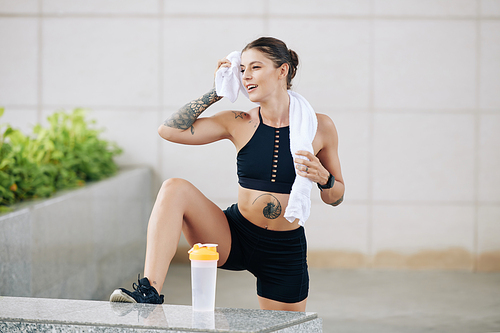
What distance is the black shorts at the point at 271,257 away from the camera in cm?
210

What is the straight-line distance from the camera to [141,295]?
1778 mm

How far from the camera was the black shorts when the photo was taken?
82.7 inches

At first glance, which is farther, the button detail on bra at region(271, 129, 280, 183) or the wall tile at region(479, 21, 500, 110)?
the wall tile at region(479, 21, 500, 110)

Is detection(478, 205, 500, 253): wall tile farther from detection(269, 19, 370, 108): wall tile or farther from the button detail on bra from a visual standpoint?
the button detail on bra

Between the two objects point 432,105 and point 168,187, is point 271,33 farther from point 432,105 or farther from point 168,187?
point 168,187

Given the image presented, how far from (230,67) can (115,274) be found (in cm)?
239

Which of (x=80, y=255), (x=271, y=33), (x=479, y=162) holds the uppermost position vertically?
(x=271, y=33)

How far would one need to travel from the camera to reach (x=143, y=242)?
4750 millimetres

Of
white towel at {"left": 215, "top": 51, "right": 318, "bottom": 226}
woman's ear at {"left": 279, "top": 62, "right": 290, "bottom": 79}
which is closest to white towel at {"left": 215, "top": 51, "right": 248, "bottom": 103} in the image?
white towel at {"left": 215, "top": 51, "right": 318, "bottom": 226}

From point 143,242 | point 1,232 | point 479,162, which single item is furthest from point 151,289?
point 479,162

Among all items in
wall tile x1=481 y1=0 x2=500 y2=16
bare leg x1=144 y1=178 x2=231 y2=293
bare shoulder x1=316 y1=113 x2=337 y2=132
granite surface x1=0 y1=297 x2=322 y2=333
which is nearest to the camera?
granite surface x1=0 y1=297 x2=322 y2=333

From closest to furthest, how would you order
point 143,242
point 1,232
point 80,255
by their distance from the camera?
point 1,232, point 80,255, point 143,242

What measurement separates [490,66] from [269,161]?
357 cm

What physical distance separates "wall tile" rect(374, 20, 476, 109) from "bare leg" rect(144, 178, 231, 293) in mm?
3161
